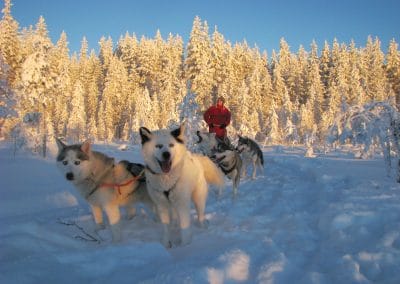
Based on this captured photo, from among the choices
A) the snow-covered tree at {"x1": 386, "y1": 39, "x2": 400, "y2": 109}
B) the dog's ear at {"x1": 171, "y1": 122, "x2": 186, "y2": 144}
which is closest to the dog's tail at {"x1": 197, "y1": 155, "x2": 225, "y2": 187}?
the dog's ear at {"x1": 171, "y1": 122, "x2": 186, "y2": 144}

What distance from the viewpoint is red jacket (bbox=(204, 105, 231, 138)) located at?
1080 centimetres

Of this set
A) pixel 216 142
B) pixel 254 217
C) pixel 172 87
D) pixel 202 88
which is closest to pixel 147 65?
pixel 172 87

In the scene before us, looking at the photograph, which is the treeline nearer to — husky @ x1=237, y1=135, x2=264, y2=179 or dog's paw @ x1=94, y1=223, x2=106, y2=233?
husky @ x1=237, y1=135, x2=264, y2=179

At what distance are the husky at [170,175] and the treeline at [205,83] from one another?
28923mm

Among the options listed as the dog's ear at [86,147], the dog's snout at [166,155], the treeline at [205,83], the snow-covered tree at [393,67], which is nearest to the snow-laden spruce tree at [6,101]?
the dog's ear at [86,147]

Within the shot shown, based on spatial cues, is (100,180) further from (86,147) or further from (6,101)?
(6,101)

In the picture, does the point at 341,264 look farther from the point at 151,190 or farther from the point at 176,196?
the point at 151,190

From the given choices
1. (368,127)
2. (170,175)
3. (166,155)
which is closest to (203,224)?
(170,175)

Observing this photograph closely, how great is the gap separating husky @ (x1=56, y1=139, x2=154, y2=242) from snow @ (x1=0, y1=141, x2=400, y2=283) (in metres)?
0.41

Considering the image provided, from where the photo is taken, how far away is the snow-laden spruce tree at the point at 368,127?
23.7ft

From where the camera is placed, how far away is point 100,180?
5.09 m

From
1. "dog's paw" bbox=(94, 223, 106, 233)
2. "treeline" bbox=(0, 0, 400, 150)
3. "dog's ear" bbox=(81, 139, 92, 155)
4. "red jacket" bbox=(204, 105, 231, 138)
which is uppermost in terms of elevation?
"treeline" bbox=(0, 0, 400, 150)

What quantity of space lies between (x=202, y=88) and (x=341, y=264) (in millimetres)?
41505

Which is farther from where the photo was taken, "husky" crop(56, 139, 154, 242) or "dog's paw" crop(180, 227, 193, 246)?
"husky" crop(56, 139, 154, 242)
